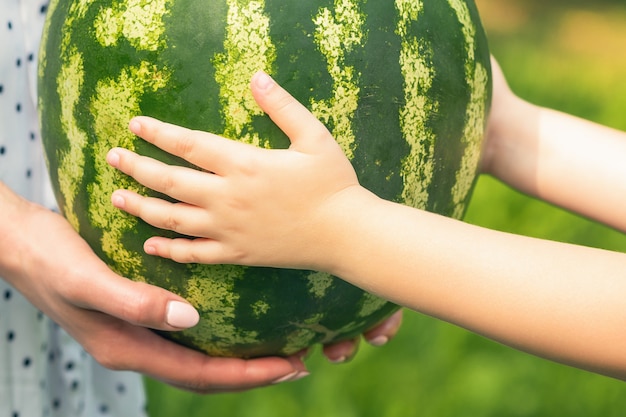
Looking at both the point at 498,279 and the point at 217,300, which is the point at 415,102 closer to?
the point at 498,279

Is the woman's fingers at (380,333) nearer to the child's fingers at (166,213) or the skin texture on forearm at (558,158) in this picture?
the skin texture on forearm at (558,158)

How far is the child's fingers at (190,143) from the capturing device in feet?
4.99

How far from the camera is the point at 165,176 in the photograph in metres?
1.55

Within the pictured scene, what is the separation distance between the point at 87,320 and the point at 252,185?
565 millimetres

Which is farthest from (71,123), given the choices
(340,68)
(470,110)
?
(470,110)

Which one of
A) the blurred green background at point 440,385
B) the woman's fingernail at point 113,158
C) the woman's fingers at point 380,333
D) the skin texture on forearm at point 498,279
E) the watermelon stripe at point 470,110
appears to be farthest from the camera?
the blurred green background at point 440,385

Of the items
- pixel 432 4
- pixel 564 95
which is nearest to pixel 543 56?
pixel 564 95

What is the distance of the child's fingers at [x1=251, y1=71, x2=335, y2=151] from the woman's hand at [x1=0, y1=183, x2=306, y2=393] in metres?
0.47

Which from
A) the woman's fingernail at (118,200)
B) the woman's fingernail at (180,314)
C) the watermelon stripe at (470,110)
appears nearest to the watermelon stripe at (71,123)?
the woman's fingernail at (118,200)

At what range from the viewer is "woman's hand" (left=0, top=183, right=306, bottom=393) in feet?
5.82

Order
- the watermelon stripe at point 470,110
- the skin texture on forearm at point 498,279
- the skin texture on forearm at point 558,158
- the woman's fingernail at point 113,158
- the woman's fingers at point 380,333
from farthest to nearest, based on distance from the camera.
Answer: the woman's fingers at point 380,333 < the skin texture on forearm at point 558,158 < the watermelon stripe at point 470,110 < the woman's fingernail at point 113,158 < the skin texture on forearm at point 498,279

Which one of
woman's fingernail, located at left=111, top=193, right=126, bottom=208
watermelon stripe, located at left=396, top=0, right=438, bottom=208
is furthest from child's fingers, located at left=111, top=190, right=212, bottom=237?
watermelon stripe, located at left=396, top=0, right=438, bottom=208

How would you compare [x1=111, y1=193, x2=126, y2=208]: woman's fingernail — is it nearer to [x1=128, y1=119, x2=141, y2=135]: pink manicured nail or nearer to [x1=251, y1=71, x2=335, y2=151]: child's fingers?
[x1=128, y1=119, x2=141, y2=135]: pink manicured nail

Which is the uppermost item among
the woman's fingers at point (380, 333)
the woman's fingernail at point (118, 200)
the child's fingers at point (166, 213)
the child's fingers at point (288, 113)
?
the child's fingers at point (288, 113)
